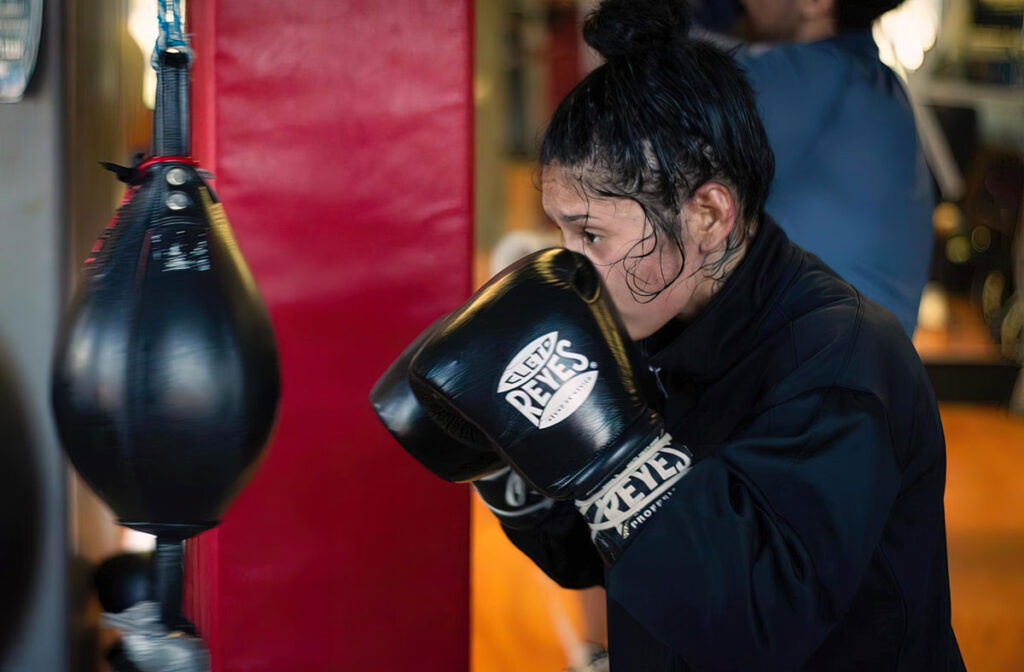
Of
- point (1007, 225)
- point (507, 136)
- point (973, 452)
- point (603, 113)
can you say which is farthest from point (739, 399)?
point (1007, 225)

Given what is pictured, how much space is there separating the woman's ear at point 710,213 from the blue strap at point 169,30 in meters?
0.43

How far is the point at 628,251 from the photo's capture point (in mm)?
882

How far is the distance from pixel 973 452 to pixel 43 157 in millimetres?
4234

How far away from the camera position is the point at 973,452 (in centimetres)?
436

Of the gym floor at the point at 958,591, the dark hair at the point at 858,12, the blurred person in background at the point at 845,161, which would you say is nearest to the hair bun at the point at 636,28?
the blurred person in background at the point at 845,161

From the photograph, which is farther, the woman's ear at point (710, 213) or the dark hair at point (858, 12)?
the dark hair at point (858, 12)

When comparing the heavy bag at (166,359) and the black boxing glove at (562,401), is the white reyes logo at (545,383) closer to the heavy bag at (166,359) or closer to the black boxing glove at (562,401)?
the black boxing glove at (562,401)

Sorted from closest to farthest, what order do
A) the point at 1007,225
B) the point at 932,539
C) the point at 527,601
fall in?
1. the point at 932,539
2. the point at 527,601
3. the point at 1007,225

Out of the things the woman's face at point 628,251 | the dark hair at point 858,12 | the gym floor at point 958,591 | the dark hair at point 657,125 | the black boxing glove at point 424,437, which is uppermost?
the dark hair at point 858,12

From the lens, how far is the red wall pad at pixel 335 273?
1.09 metres

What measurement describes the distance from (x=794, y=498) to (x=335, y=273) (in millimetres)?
594

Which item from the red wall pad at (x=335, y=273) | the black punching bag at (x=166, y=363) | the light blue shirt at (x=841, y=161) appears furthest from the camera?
the light blue shirt at (x=841, y=161)

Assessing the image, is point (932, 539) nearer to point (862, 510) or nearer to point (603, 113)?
point (862, 510)

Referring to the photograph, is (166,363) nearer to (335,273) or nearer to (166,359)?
(166,359)
